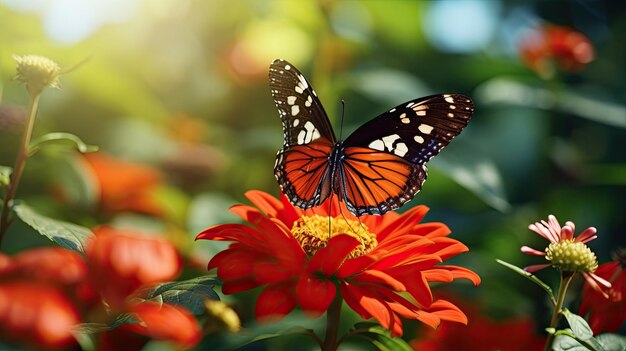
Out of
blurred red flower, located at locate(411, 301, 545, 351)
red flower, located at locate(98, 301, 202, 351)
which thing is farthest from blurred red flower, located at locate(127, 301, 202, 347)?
blurred red flower, located at locate(411, 301, 545, 351)

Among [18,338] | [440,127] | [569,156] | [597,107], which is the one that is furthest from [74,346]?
[569,156]

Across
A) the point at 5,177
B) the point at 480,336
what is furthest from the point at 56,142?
the point at 480,336

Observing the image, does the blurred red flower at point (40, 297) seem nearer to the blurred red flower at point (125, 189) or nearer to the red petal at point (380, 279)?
the red petal at point (380, 279)

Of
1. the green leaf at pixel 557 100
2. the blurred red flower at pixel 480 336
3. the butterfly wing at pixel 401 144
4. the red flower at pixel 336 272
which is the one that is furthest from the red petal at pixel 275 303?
the green leaf at pixel 557 100

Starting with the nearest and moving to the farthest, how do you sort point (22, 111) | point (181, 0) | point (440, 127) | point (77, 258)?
point (77, 258), point (440, 127), point (22, 111), point (181, 0)

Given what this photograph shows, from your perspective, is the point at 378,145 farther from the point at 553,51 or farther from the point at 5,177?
the point at 553,51

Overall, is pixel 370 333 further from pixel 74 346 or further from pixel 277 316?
pixel 74 346
